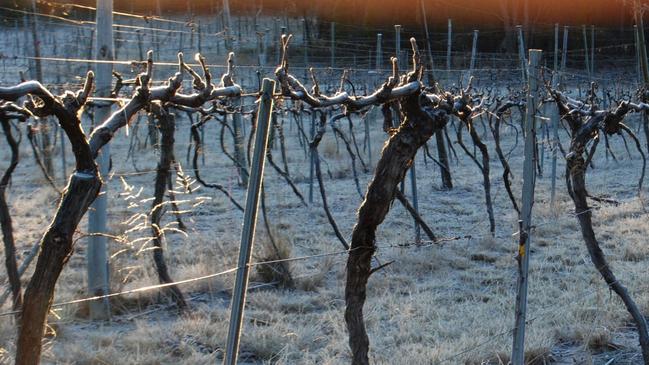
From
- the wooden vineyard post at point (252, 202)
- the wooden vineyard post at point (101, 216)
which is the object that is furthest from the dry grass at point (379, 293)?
the wooden vineyard post at point (252, 202)

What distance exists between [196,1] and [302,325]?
26.9 metres

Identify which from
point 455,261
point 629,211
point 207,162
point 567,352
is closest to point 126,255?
point 455,261

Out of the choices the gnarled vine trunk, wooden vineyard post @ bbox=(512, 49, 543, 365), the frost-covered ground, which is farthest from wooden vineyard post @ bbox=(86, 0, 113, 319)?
wooden vineyard post @ bbox=(512, 49, 543, 365)

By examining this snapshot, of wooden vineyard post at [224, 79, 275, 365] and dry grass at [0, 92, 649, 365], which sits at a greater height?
wooden vineyard post at [224, 79, 275, 365]

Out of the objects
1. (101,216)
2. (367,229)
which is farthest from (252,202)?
(101,216)

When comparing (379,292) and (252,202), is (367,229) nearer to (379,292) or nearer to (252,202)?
(252,202)

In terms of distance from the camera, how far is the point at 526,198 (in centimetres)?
341

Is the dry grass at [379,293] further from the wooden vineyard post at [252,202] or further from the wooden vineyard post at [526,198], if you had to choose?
the wooden vineyard post at [252,202]

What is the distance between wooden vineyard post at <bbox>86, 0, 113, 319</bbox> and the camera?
519 centimetres

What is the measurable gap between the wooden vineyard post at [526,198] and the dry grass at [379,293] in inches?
26.5

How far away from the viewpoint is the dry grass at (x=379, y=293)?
14.6ft

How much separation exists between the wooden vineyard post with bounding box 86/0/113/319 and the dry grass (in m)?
0.19

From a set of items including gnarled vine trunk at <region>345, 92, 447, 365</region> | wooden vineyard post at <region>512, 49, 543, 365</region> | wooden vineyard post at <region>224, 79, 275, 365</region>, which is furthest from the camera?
wooden vineyard post at <region>512, 49, 543, 365</region>

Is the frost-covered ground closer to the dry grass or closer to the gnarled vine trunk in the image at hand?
the dry grass
